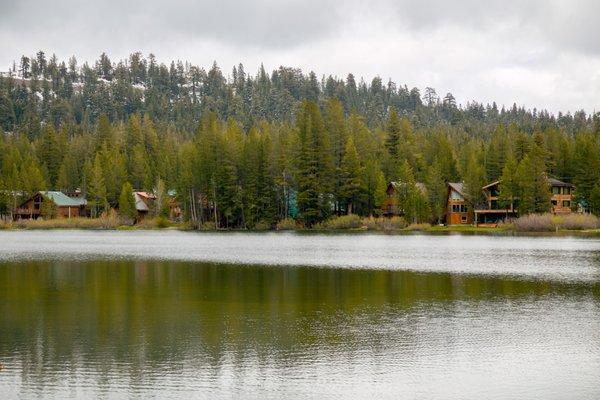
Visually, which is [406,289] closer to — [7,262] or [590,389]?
[590,389]

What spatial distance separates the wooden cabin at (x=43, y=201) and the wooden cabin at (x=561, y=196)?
9569cm

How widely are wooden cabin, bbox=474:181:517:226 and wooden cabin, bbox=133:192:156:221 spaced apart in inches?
2564

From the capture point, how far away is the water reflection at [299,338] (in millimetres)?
18703

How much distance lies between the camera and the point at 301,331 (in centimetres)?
2577

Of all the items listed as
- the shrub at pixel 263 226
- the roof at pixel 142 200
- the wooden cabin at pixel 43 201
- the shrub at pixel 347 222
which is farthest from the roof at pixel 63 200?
the shrub at pixel 347 222

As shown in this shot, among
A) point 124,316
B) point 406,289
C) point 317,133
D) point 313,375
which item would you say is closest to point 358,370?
point 313,375

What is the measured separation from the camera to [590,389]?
18312mm

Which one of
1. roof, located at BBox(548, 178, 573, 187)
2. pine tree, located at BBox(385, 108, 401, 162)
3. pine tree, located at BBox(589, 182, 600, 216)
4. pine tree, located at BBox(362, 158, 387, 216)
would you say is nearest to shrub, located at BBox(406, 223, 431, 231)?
pine tree, located at BBox(362, 158, 387, 216)

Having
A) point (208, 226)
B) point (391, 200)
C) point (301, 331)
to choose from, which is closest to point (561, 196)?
point (391, 200)

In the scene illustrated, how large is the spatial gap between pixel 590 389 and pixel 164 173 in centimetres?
13960

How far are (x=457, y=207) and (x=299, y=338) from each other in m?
108

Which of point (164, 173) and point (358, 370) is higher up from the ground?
point (164, 173)

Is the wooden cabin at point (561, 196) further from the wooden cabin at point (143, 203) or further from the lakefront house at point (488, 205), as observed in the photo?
the wooden cabin at point (143, 203)

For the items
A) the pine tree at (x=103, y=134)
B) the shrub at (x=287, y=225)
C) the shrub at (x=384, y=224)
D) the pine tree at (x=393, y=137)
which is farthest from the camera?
the pine tree at (x=103, y=134)
